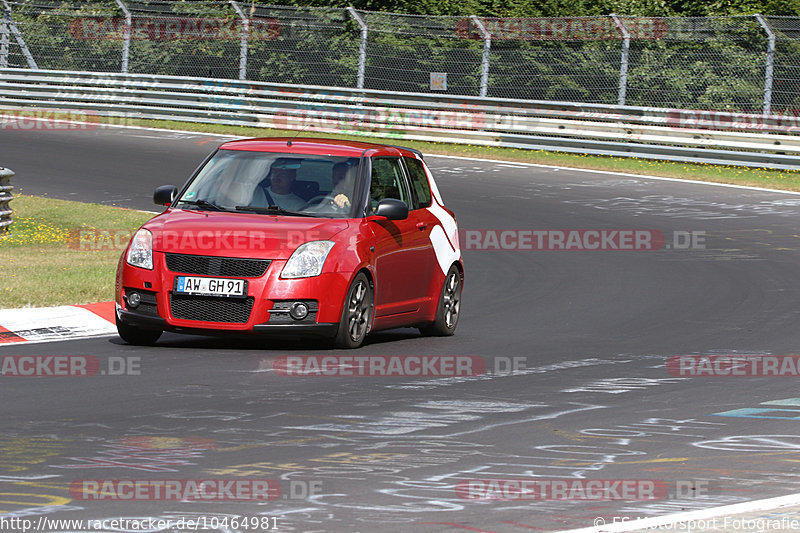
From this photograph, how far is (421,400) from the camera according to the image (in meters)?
8.88

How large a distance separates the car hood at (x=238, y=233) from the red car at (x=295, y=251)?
→ 0.01m

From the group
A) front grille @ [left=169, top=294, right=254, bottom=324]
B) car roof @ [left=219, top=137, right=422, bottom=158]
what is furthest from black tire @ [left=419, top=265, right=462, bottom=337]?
front grille @ [left=169, top=294, right=254, bottom=324]

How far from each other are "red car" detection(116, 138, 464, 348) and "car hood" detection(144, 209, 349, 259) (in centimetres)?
1

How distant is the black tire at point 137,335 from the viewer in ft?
35.7

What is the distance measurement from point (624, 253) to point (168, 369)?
9.39 m

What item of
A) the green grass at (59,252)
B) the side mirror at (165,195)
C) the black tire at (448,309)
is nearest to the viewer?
the side mirror at (165,195)

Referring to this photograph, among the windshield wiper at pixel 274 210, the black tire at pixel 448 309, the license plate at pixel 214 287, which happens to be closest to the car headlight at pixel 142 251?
the license plate at pixel 214 287

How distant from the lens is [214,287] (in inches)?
413

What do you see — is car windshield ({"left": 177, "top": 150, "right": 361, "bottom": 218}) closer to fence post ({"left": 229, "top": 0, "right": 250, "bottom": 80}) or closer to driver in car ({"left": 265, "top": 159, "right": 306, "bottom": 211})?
driver in car ({"left": 265, "top": 159, "right": 306, "bottom": 211})

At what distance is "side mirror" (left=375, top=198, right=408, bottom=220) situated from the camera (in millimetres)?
11188

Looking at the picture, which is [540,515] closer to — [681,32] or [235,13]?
[681,32]

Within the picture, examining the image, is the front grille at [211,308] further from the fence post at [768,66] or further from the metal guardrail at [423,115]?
the fence post at [768,66]

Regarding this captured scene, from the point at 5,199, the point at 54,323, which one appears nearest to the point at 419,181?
the point at 54,323

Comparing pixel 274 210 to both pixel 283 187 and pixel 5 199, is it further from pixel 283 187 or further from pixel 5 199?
pixel 5 199
